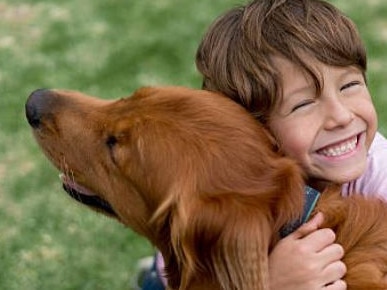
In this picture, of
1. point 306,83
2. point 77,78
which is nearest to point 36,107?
point 306,83

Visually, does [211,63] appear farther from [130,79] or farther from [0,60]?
[0,60]

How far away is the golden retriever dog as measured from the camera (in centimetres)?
259

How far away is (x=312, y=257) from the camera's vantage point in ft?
9.30

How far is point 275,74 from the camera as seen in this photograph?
3.12 m

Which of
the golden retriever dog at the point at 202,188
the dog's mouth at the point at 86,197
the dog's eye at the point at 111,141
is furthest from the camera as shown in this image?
the dog's mouth at the point at 86,197

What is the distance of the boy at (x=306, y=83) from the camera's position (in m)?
3.11

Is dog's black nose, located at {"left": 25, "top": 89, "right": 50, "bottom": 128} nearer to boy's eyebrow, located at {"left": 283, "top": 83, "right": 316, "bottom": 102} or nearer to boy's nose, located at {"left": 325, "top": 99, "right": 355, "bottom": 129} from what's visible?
boy's eyebrow, located at {"left": 283, "top": 83, "right": 316, "bottom": 102}

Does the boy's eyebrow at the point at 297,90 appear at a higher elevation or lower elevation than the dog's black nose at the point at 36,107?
higher

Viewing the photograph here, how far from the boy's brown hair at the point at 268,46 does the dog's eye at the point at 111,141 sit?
55 cm

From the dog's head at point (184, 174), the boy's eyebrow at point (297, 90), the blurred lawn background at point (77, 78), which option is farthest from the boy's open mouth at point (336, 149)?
the blurred lawn background at point (77, 78)

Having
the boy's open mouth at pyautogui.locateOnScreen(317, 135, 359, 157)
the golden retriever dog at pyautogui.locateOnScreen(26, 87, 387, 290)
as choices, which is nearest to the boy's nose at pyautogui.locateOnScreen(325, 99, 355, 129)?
the boy's open mouth at pyautogui.locateOnScreen(317, 135, 359, 157)

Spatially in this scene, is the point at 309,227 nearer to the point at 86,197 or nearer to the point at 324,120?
the point at 324,120

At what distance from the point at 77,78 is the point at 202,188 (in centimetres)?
308

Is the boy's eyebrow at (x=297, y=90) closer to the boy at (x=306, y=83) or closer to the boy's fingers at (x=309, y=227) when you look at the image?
the boy at (x=306, y=83)
